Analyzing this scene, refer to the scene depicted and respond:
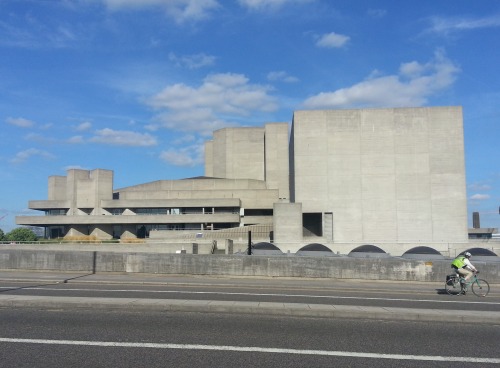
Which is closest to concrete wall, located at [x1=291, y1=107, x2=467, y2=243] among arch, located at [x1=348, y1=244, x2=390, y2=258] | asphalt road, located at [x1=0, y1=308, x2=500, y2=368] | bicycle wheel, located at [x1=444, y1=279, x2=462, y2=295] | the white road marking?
arch, located at [x1=348, y1=244, x2=390, y2=258]

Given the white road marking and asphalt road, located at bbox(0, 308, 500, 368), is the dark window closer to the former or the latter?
asphalt road, located at bbox(0, 308, 500, 368)

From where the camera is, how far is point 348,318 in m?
10.4

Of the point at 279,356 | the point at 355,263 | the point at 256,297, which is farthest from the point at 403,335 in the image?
the point at 355,263

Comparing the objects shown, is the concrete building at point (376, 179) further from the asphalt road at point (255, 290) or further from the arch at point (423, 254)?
the asphalt road at point (255, 290)

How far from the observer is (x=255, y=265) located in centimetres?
2105

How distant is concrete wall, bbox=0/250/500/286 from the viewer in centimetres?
2048

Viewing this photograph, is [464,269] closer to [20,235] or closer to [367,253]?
[367,253]

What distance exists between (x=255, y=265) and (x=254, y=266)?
68 mm

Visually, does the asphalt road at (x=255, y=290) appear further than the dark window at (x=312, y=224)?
No

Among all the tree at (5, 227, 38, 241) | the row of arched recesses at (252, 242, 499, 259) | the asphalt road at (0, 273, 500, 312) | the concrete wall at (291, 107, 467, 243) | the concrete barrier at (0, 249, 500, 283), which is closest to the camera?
the asphalt road at (0, 273, 500, 312)

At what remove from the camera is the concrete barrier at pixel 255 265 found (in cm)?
2048

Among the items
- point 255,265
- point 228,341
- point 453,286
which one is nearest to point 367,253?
point 255,265

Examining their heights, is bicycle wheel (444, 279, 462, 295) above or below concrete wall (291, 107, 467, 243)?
below

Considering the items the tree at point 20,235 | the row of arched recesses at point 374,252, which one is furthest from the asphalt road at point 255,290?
the tree at point 20,235
